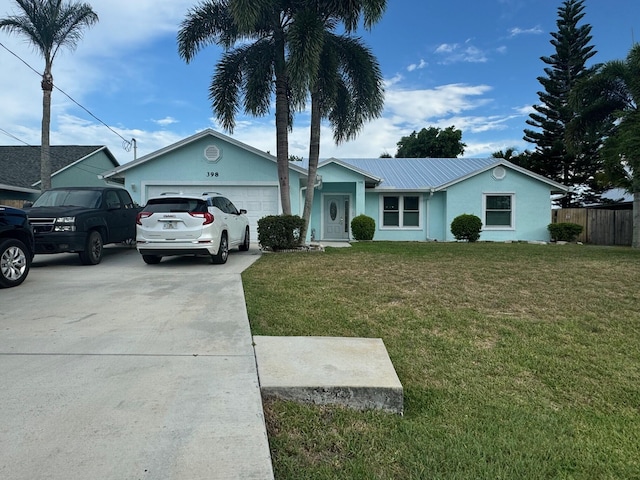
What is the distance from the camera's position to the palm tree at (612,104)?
15.2m

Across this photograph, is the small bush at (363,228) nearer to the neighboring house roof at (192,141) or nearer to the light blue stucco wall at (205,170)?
the light blue stucco wall at (205,170)

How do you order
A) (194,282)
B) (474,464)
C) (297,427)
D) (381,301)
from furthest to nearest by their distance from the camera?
(194,282)
(381,301)
(297,427)
(474,464)

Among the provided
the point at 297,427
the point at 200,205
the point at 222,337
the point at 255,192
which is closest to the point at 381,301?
the point at 222,337

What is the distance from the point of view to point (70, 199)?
10.1 m

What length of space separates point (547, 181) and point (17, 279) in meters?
20.5

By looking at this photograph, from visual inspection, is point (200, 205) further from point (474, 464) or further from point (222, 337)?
point (474, 464)

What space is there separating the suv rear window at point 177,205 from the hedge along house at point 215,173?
6.32 meters

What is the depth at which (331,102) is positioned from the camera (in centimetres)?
1284

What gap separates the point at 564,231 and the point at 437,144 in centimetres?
2415

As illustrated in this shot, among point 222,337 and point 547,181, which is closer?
point 222,337

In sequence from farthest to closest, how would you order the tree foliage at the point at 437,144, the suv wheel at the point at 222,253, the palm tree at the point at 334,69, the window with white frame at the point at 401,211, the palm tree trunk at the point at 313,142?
the tree foliage at the point at 437,144 < the window with white frame at the point at 401,211 < the palm tree trunk at the point at 313,142 < the palm tree at the point at 334,69 < the suv wheel at the point at 222,253

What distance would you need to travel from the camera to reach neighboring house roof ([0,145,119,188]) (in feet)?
71.6

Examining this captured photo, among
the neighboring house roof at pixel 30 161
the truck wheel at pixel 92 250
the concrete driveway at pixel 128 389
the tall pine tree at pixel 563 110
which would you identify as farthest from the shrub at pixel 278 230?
the tall pine tree at pixel 563 110

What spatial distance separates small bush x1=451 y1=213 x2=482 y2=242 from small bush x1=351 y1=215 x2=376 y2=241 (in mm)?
3973
